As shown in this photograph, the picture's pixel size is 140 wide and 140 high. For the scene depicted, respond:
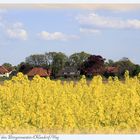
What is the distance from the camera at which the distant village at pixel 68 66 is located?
10844 mm

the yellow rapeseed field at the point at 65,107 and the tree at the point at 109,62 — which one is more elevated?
the tree at the point at 109,62

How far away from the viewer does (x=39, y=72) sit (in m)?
11.0

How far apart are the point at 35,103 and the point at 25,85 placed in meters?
0.33

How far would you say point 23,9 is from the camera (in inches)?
414

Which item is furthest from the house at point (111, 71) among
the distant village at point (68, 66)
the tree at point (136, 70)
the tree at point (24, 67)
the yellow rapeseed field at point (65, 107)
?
the tree at point (24, 67)

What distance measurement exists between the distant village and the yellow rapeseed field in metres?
0.24

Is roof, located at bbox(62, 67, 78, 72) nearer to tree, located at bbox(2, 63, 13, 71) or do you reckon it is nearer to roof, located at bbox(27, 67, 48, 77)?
roof, located at bbox(27, 67, 48, 77)

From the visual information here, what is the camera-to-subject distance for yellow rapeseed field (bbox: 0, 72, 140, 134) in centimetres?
1034

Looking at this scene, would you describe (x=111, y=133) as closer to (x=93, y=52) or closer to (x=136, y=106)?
(x=136, y=106)

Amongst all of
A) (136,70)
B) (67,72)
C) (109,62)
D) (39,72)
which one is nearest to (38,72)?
(39,72)

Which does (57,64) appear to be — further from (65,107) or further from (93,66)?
(65,107)

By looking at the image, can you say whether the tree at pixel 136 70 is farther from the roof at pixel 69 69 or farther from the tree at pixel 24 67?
the tree at pixel 24 67

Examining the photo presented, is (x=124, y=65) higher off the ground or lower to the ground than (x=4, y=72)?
higher

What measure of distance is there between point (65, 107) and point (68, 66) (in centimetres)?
79
